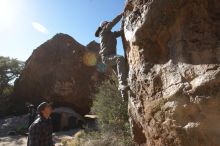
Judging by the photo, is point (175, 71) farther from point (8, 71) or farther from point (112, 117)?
point (8, 71)

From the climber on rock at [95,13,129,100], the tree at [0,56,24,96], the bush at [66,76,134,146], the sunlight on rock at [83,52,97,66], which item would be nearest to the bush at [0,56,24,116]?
the tree at [0,56,24,96]

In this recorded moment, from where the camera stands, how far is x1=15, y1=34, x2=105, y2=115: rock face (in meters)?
24.9

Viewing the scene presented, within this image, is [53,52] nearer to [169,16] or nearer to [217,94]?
[169,16]

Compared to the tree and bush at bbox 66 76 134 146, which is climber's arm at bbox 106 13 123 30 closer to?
bush at bbox 66 76 134 146

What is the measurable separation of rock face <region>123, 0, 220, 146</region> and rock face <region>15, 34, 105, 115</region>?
57.2ft

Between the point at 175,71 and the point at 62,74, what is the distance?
20.3m

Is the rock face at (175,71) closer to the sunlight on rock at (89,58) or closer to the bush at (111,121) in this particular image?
the bush at (111,121)

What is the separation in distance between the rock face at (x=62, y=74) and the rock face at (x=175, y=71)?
17.4 m

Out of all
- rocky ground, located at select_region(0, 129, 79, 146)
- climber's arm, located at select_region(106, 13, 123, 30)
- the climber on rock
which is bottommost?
rocky ground, located at select_region(0, 129, 79, 146)

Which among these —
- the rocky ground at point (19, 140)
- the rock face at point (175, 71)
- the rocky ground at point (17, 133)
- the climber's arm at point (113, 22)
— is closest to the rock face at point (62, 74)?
the rocky ground at point (17, 133)

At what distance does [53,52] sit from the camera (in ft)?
86.0

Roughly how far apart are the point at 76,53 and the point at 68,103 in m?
4.10

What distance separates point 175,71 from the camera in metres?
5.39

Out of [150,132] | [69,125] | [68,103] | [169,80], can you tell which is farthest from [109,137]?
[68,103]
